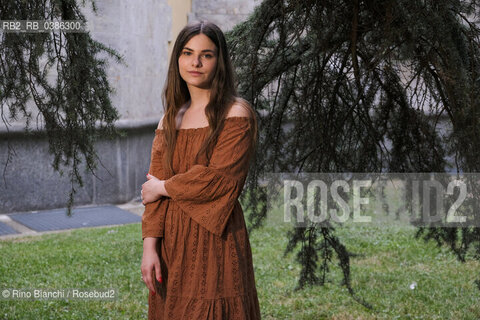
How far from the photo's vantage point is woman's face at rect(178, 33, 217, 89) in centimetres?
243

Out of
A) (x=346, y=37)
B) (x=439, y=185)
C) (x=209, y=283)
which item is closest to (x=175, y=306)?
(x=209, y=283)

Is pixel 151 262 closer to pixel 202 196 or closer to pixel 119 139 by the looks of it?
pixel 202 196

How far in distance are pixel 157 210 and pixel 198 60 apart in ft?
1.96

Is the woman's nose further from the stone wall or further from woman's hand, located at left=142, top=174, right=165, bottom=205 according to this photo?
the stone wall

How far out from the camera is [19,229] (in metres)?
8.13

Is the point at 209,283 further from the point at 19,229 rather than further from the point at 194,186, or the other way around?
the point at 19,229

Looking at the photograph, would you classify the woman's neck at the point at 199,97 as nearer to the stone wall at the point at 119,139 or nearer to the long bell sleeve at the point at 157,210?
the long bell sleeve at the point at 157,210

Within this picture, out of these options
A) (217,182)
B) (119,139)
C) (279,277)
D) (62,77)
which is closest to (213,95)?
(217,182)

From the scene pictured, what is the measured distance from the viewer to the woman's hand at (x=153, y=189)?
241cm

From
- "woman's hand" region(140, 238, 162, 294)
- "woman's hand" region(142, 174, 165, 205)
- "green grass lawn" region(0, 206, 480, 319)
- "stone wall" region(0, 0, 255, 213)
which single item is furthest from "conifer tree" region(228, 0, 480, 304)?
"stone wall" region(0, 0, 255, 213)

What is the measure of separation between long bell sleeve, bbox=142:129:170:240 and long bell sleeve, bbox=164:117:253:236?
0.10 metres

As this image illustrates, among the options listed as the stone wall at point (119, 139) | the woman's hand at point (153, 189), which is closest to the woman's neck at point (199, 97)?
the woman's hand at point (153, 189)

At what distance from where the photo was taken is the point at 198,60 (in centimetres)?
242

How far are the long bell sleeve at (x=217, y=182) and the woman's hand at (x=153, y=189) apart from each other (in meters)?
0.04
